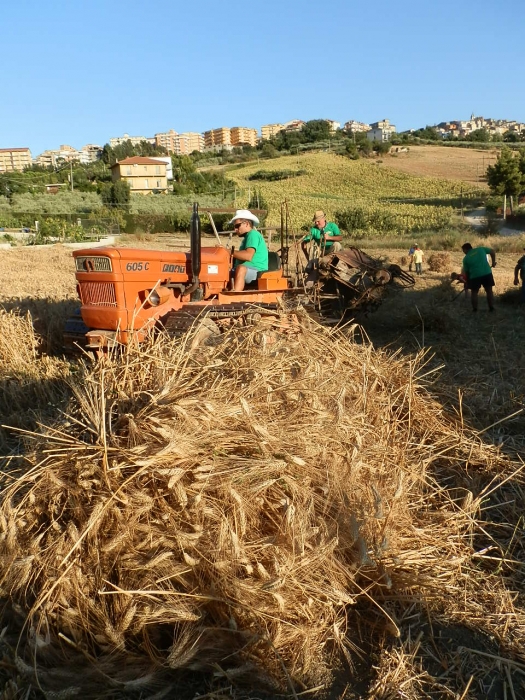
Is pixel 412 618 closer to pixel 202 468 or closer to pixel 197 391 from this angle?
pixel 202 468

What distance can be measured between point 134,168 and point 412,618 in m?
74.0

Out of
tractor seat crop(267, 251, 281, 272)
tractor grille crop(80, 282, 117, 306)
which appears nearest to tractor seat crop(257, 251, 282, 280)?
tractor seat crop(267, 251, 281, 272)

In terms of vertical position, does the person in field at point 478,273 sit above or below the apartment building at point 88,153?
below

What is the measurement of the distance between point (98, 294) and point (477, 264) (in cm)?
696

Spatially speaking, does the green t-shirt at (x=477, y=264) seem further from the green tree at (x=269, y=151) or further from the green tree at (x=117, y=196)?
the green tree at (x=269, y=151)

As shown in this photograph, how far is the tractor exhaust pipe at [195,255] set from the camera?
17.6 feet

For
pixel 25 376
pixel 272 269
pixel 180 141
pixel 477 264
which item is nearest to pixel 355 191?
pixel 477 264

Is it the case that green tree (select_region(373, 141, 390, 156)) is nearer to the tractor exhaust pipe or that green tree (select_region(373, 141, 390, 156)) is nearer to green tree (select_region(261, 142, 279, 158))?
green tree (select_region(261, 142, 279, 158))

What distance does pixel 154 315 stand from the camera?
5527 millimetres

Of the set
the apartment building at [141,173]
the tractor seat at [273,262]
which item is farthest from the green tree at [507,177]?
the apartment building at [141,173]

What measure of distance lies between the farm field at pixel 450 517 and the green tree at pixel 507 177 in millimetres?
34105

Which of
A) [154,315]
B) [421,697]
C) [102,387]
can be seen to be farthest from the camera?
[154,315]

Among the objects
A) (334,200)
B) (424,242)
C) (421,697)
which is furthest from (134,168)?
(421,697)

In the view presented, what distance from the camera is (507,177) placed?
127 feet
